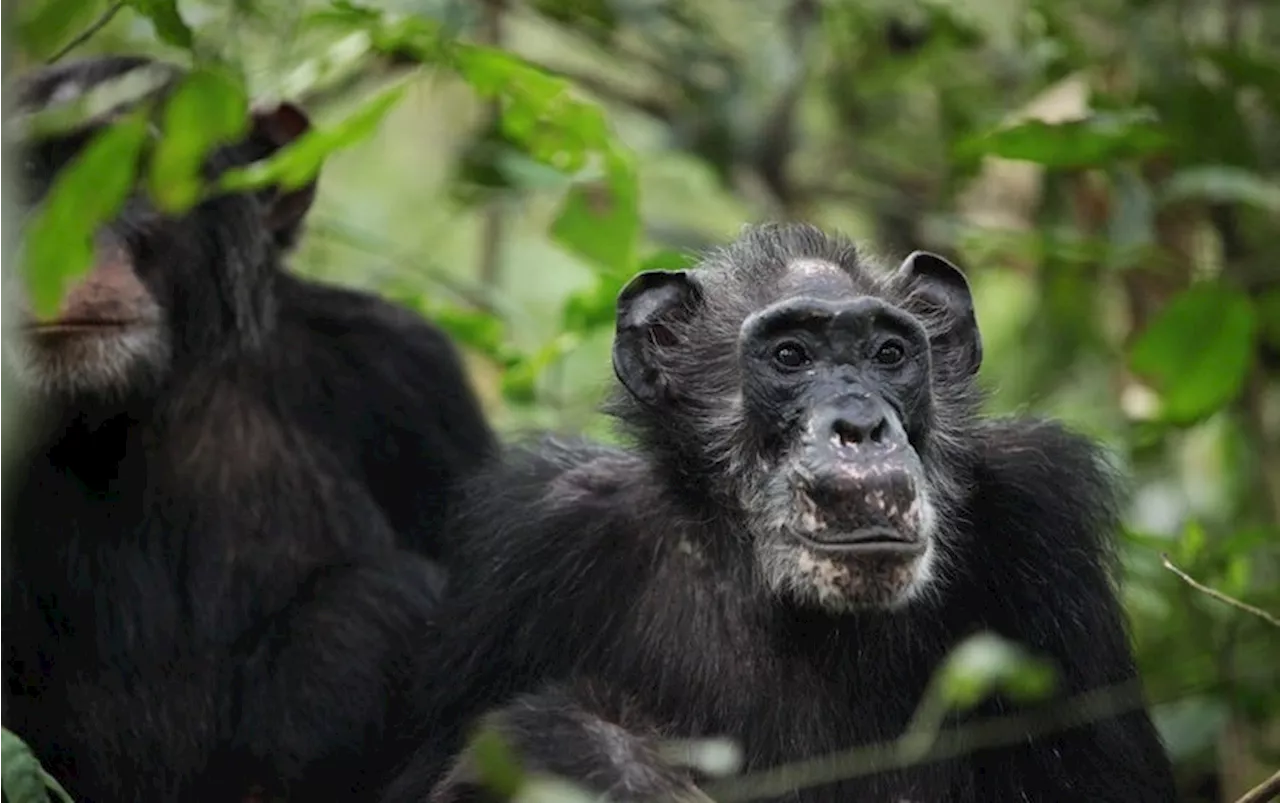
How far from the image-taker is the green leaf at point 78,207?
4184mm

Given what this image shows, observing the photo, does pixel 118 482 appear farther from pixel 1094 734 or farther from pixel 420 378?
pixel 1094 734

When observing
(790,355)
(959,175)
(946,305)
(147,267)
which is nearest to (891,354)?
(790,355)

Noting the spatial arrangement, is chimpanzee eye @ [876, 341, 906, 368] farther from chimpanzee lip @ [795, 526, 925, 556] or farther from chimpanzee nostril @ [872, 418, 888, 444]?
chimpanzee lip @ [795, 526, 925, 556]

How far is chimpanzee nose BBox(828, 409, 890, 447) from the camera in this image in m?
5.33

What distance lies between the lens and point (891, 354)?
5688 mm

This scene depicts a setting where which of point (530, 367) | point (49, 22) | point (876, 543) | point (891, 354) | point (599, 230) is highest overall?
point (49, 22)

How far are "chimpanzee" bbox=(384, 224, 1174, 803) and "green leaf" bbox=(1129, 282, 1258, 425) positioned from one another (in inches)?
45.3

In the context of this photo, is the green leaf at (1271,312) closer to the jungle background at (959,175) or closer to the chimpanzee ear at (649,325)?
the jungle background at (959,175)

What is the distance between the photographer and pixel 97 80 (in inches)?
273

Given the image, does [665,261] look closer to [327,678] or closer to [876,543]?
[327,678]

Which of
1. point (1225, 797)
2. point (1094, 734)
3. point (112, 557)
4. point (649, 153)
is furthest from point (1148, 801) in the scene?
point (649, 153)

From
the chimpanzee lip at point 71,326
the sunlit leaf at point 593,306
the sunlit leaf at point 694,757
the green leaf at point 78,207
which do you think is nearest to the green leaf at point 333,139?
the chimpanzee lip at point 71,326

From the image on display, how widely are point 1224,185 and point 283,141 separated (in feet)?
11.1

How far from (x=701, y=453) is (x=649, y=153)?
415 cm
